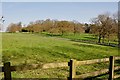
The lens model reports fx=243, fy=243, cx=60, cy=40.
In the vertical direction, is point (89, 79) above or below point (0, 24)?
below

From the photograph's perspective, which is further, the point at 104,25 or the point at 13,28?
the point at 13,28

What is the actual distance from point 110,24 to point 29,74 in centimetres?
5889

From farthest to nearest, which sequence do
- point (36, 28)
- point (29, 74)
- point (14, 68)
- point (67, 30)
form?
point (36, 28), point (67, 30), point (29, 74), point (14, 68)

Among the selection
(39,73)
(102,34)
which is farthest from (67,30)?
(39,73)

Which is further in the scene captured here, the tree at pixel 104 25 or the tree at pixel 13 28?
the tree at pixel 13 28

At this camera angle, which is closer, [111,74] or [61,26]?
[111,74]

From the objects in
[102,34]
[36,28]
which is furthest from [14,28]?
[102,34]

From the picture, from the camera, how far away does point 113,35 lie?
67.9 meters

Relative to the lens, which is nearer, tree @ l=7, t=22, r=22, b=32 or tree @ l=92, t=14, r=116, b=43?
tree @ l=92, t=14, r=116, b=43

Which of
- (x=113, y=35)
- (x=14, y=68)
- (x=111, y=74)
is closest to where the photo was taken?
(x=14, y=68)

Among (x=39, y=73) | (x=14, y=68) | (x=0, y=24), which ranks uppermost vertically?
(x=0, y=24)

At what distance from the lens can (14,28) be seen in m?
150

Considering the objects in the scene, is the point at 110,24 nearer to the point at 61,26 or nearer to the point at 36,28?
the point at 61,26

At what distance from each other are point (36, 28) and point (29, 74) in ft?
445
